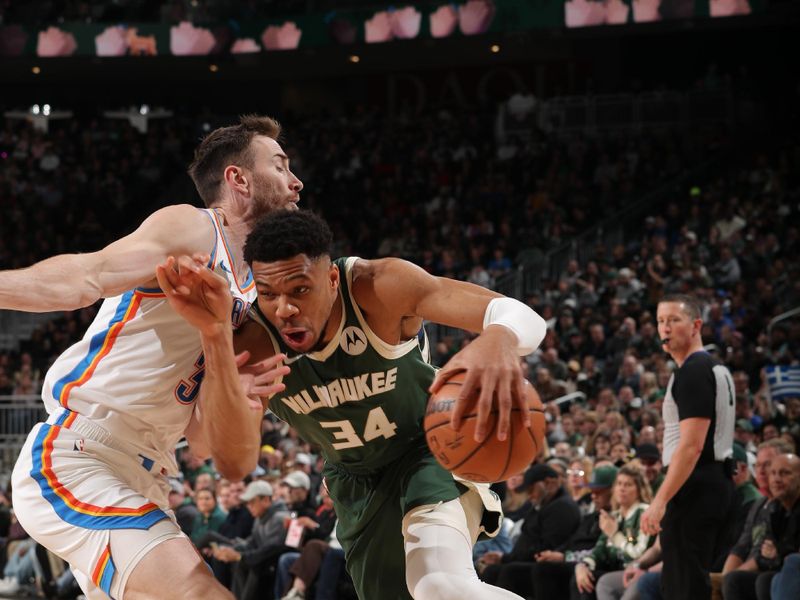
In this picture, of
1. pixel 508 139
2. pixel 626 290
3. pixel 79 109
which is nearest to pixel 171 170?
pixel 79 109

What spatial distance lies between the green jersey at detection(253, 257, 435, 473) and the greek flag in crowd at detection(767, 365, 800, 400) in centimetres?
Result: 789

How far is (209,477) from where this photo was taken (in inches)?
436

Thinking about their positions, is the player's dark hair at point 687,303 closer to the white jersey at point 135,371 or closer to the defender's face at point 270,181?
the defender's face at point 270,181

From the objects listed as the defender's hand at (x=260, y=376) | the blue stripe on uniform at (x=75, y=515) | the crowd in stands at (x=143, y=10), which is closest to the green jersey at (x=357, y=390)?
the defender's hand at (x=260, y=376)

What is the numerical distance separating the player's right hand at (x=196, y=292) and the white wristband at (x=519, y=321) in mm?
798

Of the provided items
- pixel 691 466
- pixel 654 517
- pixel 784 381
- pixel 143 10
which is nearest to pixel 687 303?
pixel 691 466

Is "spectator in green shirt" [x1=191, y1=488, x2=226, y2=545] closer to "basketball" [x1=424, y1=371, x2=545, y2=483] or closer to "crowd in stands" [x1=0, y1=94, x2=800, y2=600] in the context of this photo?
"crowd in stands" [x1=0, y1=94, x2=800, y2=600]

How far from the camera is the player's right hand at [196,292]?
3.55 meters

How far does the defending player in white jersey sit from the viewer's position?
3.69m

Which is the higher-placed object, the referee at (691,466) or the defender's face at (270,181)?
the defender's face at (270,181)

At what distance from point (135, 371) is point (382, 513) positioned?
1.12 m

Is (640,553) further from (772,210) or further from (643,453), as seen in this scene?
(772,210)

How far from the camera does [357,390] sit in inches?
167

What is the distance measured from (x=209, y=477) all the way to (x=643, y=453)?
4416mm
